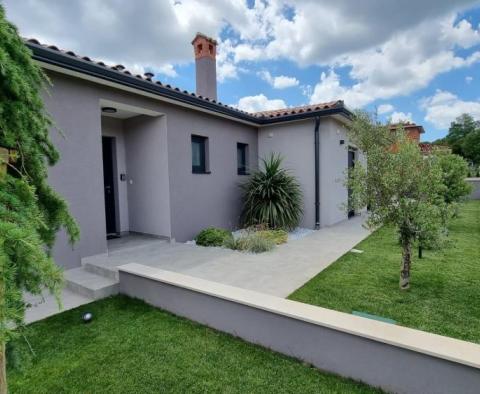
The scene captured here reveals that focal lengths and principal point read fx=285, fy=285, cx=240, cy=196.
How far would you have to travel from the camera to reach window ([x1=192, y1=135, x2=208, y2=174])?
806 cm

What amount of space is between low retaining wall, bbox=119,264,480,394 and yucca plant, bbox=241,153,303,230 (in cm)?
499

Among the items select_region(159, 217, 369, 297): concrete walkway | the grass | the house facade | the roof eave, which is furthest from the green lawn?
the roof eave

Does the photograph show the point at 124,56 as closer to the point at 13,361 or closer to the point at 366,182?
the point at 366,182

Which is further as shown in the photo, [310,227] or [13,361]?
[310,227]

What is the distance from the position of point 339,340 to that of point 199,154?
6539mm

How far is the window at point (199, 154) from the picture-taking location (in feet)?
26.5

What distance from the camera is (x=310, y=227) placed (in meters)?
9.59

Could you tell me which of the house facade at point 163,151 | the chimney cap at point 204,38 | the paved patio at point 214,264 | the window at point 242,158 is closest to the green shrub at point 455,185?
the house facade at point 163,151

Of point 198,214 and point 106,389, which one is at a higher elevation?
point 198,214

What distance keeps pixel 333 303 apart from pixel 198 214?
490 cm

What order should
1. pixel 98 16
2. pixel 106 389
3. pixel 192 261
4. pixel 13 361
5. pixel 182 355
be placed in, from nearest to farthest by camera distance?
1. pixel 13 361
2. pixel 106 389
3. pixel 182 355
4. pixel 192 261
5. pixel 98 16

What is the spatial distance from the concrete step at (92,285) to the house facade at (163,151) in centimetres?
65

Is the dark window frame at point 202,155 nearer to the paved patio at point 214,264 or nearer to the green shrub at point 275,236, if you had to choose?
the paved patio at point 214,264

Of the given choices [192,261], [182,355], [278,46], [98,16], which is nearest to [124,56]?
[98,16]
